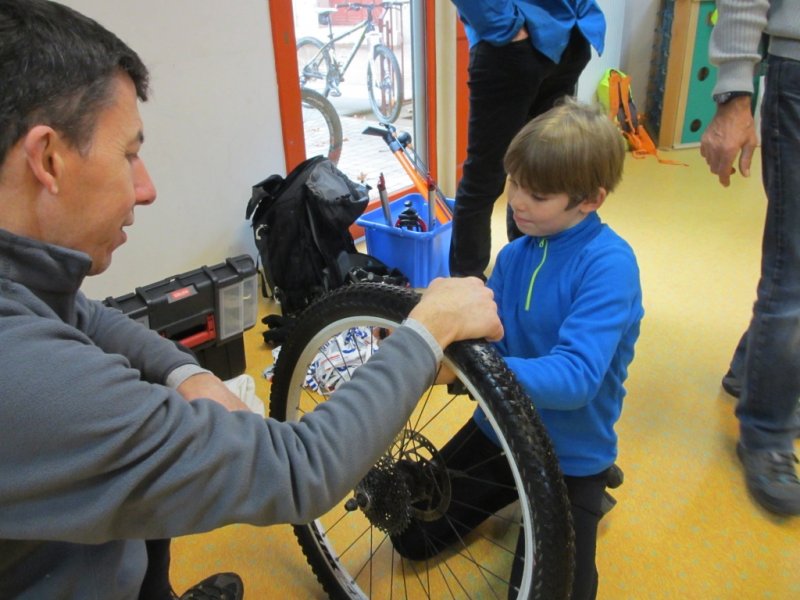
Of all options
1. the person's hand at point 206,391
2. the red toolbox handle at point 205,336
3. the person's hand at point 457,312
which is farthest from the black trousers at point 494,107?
the person's hand at point 206,391

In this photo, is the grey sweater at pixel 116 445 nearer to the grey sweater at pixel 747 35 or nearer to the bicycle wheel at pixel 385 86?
the grey sweater at pixel 747 35

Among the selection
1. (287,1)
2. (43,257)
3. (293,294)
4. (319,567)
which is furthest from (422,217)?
(43,257)

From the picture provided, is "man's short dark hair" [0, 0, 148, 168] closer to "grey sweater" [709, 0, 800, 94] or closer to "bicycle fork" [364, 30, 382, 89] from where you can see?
"grey sweater" [709, 0, 800, 94]

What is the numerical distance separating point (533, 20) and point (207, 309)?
120 cm

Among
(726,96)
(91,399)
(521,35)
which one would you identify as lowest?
(91,399)

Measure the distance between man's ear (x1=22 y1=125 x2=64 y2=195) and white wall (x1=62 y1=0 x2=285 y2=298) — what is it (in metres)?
1.38

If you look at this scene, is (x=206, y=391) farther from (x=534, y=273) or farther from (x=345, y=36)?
(x=345, y=36)

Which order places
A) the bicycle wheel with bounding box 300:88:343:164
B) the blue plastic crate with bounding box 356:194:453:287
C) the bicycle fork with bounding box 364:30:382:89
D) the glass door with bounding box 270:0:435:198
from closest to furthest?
the blue plastic crate with bounding box 356:194:453:287 < the glass door with bounding box 270:0:435:198 < the bicycle wheel with bounding box 300:88:343:164 < the bicycle fork with bounding box 364:30:382:89

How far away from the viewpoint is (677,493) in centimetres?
143

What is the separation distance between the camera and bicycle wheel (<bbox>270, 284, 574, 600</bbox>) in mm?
748

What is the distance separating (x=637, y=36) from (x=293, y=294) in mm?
3506

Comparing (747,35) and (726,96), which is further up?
(747,35)

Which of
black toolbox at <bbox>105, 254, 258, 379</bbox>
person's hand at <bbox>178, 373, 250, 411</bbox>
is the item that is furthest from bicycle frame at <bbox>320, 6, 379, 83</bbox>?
person's hand at <bbox>178, 373, 250, 411</bbox>

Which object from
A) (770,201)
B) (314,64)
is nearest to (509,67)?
(770,201)
